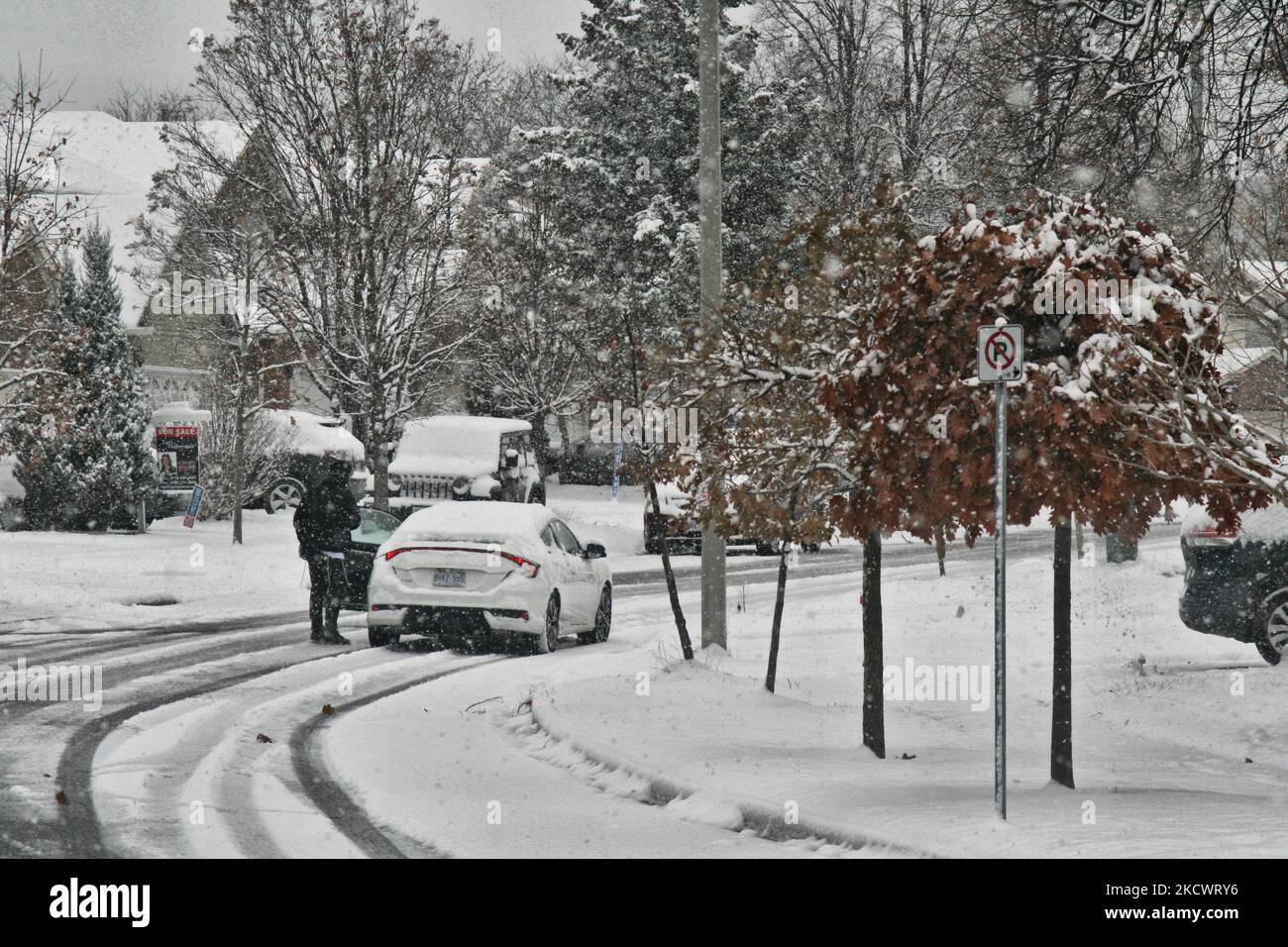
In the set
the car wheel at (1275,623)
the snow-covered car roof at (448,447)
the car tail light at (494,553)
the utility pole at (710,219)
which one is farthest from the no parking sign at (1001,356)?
the snow-covered car roof at (448,447)

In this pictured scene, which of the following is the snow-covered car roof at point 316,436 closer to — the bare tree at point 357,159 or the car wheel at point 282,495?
the car wheel at point 282,495

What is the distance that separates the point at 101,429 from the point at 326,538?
13785mm

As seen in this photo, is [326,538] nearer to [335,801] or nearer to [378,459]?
[335,801]

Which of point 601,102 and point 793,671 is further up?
point 601,102

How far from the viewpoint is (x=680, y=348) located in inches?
429

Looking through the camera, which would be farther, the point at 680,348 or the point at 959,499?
the point at 680,348

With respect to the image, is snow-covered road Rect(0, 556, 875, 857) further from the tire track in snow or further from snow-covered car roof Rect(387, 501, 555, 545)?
snow-covered car roof Rect(387, 501, 555, 545)

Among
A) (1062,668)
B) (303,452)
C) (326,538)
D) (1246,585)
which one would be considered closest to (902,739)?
(1062,668)

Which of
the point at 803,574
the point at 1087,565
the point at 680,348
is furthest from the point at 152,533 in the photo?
the point at 680,348

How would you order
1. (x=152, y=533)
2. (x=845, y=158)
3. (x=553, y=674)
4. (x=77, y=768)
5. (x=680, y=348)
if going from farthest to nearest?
(x=152, y=533) → (x=845, y=158) → (x=553, y=674) → (x=680, y=348) → (x=77, y=768)

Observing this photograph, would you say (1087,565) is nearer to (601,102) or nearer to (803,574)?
(803,574)

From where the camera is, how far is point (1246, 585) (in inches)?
534
